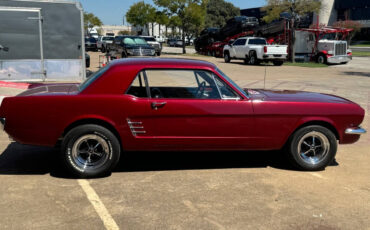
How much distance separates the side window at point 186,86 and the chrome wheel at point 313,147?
1.34m

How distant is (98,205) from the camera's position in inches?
159

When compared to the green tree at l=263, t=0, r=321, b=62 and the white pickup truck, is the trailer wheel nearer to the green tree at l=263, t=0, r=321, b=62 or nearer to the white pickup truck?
the green tree at l=263, t=0, r=321, b=62

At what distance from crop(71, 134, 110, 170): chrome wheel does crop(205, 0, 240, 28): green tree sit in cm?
9126

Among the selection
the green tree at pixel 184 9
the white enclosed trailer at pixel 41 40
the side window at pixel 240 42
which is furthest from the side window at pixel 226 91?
the green tree at pixel 184 9

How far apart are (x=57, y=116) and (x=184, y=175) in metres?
1.75

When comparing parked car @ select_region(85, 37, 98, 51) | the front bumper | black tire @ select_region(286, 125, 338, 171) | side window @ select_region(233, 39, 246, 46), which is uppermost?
parked car @ select_region(85, 37, 98, 51)

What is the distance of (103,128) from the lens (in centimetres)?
471

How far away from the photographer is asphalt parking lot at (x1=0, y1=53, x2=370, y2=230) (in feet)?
12.2

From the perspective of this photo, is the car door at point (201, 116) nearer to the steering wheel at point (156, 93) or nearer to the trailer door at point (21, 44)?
A: the steering wheel at point (156, 93)

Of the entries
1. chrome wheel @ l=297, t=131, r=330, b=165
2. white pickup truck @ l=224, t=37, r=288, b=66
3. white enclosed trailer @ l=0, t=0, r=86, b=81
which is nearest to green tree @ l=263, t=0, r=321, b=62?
white pickup truck @ l=224, t=37, r=288, b=66

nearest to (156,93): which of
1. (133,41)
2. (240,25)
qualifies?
(133,41)

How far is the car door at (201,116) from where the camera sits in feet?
15.8

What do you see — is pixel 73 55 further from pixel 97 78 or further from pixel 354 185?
pixel 354 185

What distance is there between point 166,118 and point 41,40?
9515mm
